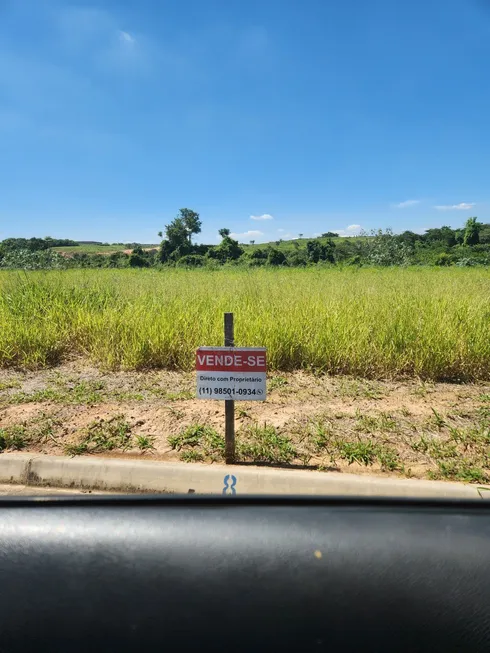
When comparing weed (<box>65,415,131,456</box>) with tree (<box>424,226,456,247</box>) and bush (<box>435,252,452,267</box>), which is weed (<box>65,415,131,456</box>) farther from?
tree (<box>424,226,456,247</box>)

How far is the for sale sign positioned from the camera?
284cm

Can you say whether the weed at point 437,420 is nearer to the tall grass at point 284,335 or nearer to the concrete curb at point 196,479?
the concrete curb at point 196,479

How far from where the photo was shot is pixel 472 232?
67.9 meters

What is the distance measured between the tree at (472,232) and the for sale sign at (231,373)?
75637 millimetres

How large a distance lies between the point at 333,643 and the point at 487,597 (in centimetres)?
30

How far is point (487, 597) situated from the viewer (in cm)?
72

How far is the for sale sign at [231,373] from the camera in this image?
112 inches

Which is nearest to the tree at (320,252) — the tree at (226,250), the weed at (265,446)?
the tree at (226,250)

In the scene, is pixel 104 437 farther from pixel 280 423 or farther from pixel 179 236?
pixel 179 236

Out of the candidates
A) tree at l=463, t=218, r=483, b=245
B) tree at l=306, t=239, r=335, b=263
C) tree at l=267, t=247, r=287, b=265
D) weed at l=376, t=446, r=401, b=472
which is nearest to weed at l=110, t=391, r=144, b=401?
weed at l=376, t=446, r=401, b=472

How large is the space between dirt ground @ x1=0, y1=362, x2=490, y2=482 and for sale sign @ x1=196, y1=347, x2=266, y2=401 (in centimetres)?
53

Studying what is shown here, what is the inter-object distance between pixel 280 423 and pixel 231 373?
0.97 metres

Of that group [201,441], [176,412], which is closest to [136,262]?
[176,412]

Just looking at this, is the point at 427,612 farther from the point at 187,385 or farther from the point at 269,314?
the point at 269,314
